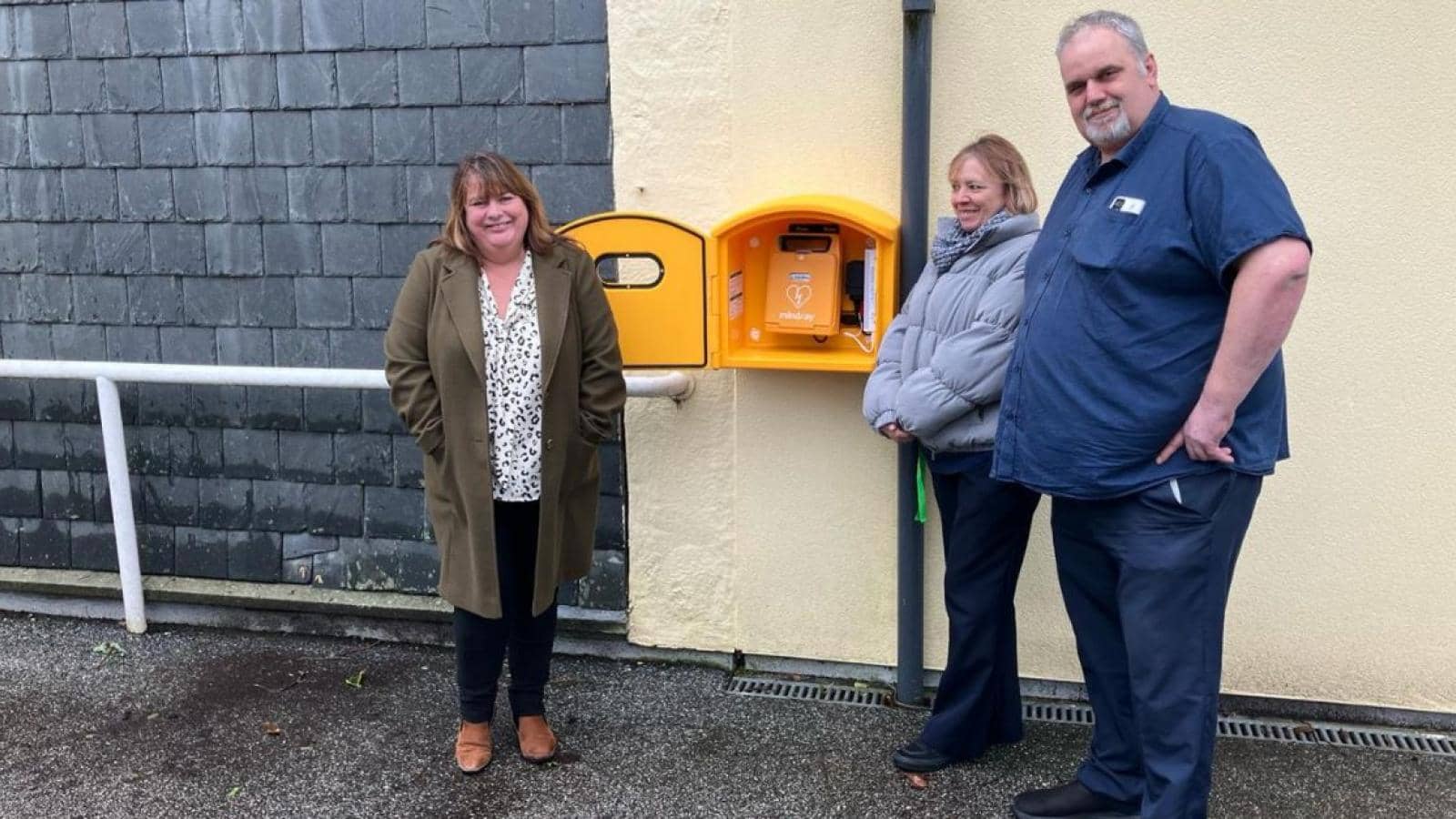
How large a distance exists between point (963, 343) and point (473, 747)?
1841mm

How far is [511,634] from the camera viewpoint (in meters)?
3.47

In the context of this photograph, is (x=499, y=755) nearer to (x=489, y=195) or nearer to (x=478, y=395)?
(x=478, y=395)

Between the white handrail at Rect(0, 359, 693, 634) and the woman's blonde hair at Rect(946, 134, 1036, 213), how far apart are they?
1288 millimetres

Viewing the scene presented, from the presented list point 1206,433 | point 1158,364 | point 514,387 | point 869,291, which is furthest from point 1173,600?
point 514,387

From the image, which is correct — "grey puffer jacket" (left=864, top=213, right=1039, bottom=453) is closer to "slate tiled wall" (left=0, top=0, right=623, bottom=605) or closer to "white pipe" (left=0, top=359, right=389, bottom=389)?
"slate tiled wall" (left=0, top=0, right=623, bottom=605)

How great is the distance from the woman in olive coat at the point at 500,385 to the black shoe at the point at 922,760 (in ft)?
3.67

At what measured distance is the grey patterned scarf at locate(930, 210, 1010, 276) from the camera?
3.01 metres

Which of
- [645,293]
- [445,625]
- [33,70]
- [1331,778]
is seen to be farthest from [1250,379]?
[33,70]

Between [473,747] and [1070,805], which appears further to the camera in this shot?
[473,747]

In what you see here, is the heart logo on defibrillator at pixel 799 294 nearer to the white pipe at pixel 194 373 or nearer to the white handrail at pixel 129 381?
the white handrail at pixel 129 381

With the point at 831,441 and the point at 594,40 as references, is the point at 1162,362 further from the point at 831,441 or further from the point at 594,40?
the point at 594,40

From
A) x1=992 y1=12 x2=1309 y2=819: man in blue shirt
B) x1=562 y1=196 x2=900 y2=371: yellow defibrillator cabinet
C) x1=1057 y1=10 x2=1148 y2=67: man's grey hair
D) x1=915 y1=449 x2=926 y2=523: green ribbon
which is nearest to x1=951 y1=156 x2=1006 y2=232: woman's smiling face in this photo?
x1=992 y1=12 x2=1309 y2=819: man in blue shirt

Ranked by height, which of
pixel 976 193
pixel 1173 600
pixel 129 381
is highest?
pixel 976 193

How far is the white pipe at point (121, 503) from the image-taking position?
4297mm
